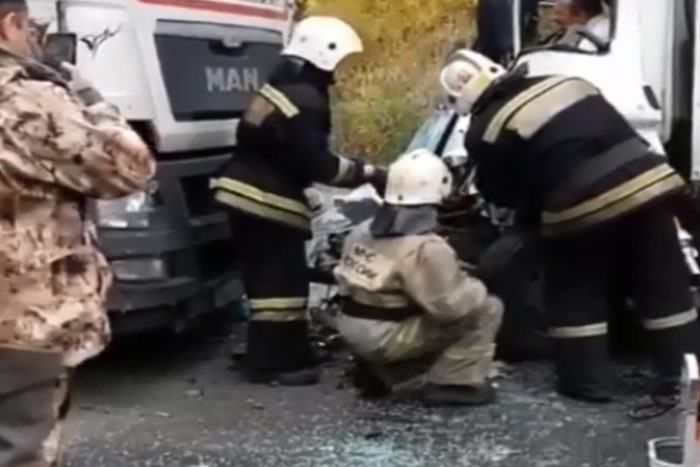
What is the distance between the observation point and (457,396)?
6.14 m

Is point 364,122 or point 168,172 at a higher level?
point 168,172

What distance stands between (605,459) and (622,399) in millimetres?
877

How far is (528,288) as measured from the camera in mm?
6844

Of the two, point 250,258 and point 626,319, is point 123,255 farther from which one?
point 626,319

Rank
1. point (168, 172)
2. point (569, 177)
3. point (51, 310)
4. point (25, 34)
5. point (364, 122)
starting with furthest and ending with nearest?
→ 1. point (364, 122)
2. point (168, 172)
3. point (569, 177)
4. point (25, 34)
5. point (51, 310)

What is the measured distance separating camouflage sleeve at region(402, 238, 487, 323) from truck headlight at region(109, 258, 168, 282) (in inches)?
39.9

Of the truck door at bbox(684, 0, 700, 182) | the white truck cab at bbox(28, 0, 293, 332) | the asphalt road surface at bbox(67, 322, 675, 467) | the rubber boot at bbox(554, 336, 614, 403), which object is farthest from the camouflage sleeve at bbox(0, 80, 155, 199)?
the truck door at bbox(684, 0, 700, 182)

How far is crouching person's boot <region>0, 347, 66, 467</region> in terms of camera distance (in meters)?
3.78

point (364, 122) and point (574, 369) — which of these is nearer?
point (574, 369)

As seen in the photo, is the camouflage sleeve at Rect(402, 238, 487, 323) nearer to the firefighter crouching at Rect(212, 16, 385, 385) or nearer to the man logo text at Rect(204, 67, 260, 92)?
the firefighter crouching at Rect(212, 16, 385, 385)

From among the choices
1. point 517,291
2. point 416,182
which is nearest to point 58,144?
point 416,182

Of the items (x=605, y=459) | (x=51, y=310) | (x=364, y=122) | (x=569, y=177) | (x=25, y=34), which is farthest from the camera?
(x=364, y=122)

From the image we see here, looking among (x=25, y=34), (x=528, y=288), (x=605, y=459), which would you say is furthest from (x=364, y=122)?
(x=25, y=34)

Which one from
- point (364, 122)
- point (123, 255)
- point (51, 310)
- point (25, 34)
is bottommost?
point (364, 122)
